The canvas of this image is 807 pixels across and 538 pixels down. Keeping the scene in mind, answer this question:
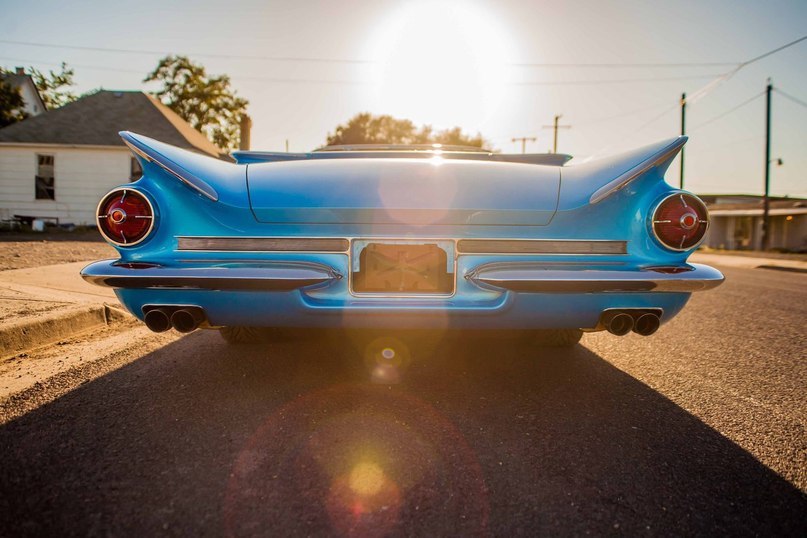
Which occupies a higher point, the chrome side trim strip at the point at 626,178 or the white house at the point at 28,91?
the white house at the point at 28,91

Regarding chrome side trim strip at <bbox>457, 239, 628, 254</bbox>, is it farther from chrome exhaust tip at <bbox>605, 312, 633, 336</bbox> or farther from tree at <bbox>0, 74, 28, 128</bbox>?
tree at <bbox>0, 74, 28, 128</bbox>

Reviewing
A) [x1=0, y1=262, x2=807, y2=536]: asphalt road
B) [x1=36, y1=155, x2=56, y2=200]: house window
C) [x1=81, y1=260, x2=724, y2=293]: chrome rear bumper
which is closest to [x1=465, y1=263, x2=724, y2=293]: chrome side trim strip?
[x1=81, y1=260, x2=724, y2=293]: chrome rear bumper

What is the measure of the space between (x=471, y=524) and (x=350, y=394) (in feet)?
3.46

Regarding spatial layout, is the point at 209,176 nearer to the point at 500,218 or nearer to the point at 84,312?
the point at 500,218

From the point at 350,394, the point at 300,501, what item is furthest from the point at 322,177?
the point at 300,501

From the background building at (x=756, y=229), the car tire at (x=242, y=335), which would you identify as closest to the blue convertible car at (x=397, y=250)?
the car tire at (x=242, y=335)

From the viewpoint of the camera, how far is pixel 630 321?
7.02 ft

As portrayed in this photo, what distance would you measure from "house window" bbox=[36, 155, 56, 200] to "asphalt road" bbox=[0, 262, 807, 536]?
20.9 metres

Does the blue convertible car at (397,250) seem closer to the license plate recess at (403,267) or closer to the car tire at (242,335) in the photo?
the license plate recess at (403,267)

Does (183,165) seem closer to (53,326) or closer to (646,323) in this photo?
(53,326)

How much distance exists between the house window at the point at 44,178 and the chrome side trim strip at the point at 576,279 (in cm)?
2253

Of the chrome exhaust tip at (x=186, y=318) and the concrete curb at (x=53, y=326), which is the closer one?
the chrome exhaust tip at (x=186, y=318)

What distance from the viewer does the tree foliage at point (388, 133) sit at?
52.6 meters

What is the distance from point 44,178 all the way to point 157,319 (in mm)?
22139
